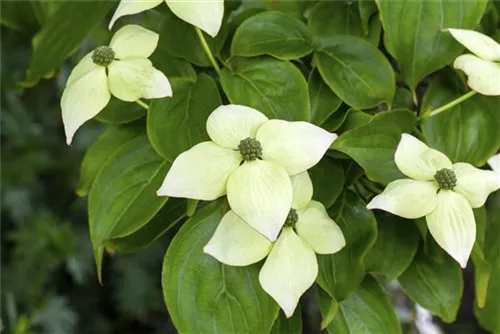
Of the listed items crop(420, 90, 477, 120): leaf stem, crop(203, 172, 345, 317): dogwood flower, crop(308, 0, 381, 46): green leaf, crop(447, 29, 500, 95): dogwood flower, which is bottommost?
crop(203, 172, 345, 317): dogwood flower

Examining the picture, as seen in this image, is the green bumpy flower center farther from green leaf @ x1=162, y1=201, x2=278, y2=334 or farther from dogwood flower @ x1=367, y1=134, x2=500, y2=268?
green leaf @ x1=162, y1=201, x2=278, y2=334

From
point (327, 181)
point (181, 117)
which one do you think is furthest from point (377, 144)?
point (181, 117)

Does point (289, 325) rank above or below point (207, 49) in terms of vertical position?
below

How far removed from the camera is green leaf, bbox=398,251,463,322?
54 centimetres

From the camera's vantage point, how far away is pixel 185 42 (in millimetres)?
545

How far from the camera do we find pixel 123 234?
0.49 meters

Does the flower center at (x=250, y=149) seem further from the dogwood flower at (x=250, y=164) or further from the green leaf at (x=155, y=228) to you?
the green leaf at (x=155, y=228)

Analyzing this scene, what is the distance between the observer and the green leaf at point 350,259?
0.48 metres

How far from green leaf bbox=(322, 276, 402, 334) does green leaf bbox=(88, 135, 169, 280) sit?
0.56 ft

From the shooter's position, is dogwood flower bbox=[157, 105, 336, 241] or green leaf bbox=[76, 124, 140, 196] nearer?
dogwood flower bbox=[157, 105, 336, 241]

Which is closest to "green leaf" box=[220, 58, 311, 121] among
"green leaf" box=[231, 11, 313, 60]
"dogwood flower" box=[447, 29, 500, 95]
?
"green leaf" box=[231, 11, 313, 60]

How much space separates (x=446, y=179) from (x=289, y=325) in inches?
6.7

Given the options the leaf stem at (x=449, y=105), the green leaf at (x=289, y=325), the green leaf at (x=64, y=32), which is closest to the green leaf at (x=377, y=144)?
the leaf stem at (x=449, y=105)

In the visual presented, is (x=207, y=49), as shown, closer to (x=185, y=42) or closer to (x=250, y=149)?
(x=185, y=42)
